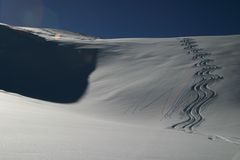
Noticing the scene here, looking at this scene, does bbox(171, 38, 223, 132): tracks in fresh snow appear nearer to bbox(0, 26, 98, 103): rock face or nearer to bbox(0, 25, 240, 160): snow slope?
bbox(0, 25, 240, 160): snow slope

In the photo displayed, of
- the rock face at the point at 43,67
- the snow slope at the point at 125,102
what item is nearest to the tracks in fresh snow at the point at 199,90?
the snow slope at the point at 125,102

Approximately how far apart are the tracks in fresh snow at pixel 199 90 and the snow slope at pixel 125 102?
1.5 inches

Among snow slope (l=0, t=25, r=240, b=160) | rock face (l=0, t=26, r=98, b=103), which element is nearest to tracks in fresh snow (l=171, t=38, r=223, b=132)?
snow slope (l=0, t=25, r=240, b=160)

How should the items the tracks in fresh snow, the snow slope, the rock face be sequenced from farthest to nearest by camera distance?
the rock face → the tracks in fresh snow → the snow slope

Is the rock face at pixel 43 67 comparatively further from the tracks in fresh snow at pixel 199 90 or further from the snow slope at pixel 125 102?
the tracks in fresh snow at pixel 199 90

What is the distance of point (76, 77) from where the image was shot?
24688 mm

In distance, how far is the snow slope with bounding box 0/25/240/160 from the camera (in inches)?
209

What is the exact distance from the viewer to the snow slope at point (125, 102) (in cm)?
532

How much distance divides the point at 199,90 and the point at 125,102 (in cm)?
350

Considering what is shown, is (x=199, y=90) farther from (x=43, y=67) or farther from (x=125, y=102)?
(x=43, y=67)

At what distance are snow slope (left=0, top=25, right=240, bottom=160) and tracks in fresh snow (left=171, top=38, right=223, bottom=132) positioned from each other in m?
0.04

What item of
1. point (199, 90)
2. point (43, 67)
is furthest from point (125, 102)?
point (43, 67)

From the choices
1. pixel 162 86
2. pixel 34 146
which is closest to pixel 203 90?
pixel 162 86

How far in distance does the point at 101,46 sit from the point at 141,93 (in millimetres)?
14605
